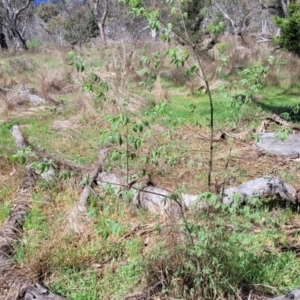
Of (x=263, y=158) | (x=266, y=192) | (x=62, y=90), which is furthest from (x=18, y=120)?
(x=266, y=192)

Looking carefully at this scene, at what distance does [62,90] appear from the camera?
1025 centimetres

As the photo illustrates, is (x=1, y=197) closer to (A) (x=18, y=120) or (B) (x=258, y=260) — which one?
(B) (x=258, y=260)

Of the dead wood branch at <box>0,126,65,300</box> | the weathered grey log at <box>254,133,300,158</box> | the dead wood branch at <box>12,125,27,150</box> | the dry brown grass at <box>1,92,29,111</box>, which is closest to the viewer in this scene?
the dead wood branch at <box>0,126,65,300</box>

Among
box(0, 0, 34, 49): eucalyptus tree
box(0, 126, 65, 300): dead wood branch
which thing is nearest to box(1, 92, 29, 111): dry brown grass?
box(0, 126, 65, 300): dead wood branch

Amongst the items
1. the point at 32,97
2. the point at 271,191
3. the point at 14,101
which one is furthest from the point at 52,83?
the point at 271,191

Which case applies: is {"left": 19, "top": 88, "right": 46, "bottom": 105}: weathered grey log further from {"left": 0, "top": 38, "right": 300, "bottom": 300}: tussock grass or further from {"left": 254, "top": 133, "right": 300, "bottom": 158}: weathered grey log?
{"left": 254, "top": 133, "right": 300, "bottom": 158}: weathered grey log

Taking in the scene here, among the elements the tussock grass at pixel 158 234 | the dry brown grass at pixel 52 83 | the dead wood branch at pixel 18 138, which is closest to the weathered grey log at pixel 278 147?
the tussock grass at pixel 158 234

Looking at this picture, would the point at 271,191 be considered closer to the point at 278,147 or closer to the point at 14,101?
the point at 278,147

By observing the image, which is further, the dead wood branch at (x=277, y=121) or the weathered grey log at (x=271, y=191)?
the dead wood branch at (x=277, y=121)

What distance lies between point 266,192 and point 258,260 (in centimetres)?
90

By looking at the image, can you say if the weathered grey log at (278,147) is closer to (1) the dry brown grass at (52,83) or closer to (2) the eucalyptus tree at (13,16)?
(1) the dry brown grass at (52,83)

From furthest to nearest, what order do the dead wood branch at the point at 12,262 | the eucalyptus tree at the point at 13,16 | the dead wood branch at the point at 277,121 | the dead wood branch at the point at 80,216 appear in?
the eucalyptus tree at the point at 13,16 < the dead wood branch at the point at 277,121 < the dead wood branch at the point at 80,216 < the dead wood branch at the point at 12,262

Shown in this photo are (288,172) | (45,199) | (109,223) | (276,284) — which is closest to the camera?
(109,223)

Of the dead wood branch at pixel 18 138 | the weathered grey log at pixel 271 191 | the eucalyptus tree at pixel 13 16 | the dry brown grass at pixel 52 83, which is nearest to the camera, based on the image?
the weathered grey log at pixel 271 191
